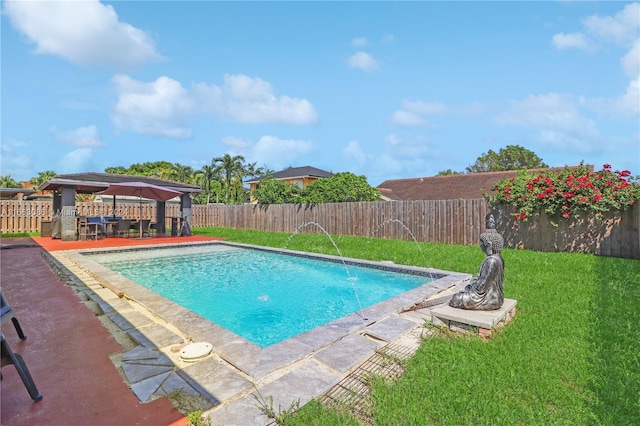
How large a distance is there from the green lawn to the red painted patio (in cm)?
113

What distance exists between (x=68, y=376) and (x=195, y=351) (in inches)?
35.5

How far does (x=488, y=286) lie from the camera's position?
3406 mm

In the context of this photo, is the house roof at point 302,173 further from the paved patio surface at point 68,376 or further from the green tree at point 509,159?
the paved patio surface at point 68,376

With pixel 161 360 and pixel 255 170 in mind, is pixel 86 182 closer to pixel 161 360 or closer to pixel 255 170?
pixel 161 360

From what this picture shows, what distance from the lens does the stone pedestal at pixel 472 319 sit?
3141mm

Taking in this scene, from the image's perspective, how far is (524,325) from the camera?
11.1ft

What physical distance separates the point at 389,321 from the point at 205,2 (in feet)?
33.4

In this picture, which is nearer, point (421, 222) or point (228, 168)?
point (421, 222)

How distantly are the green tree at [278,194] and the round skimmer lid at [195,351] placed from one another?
15056 mm

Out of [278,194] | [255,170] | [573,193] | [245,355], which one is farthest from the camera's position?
[255,170]

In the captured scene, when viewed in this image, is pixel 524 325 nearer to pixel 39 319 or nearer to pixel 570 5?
pixel 39 319

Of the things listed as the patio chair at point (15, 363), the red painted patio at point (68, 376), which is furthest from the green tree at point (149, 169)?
the patio chair at point (15, 363)

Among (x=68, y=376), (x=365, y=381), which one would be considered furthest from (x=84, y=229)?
(x=365, y=381)

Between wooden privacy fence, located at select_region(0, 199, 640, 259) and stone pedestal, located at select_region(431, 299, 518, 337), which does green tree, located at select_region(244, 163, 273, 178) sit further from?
stone pedestal, located at select_region(431, 299, 518, 337)
